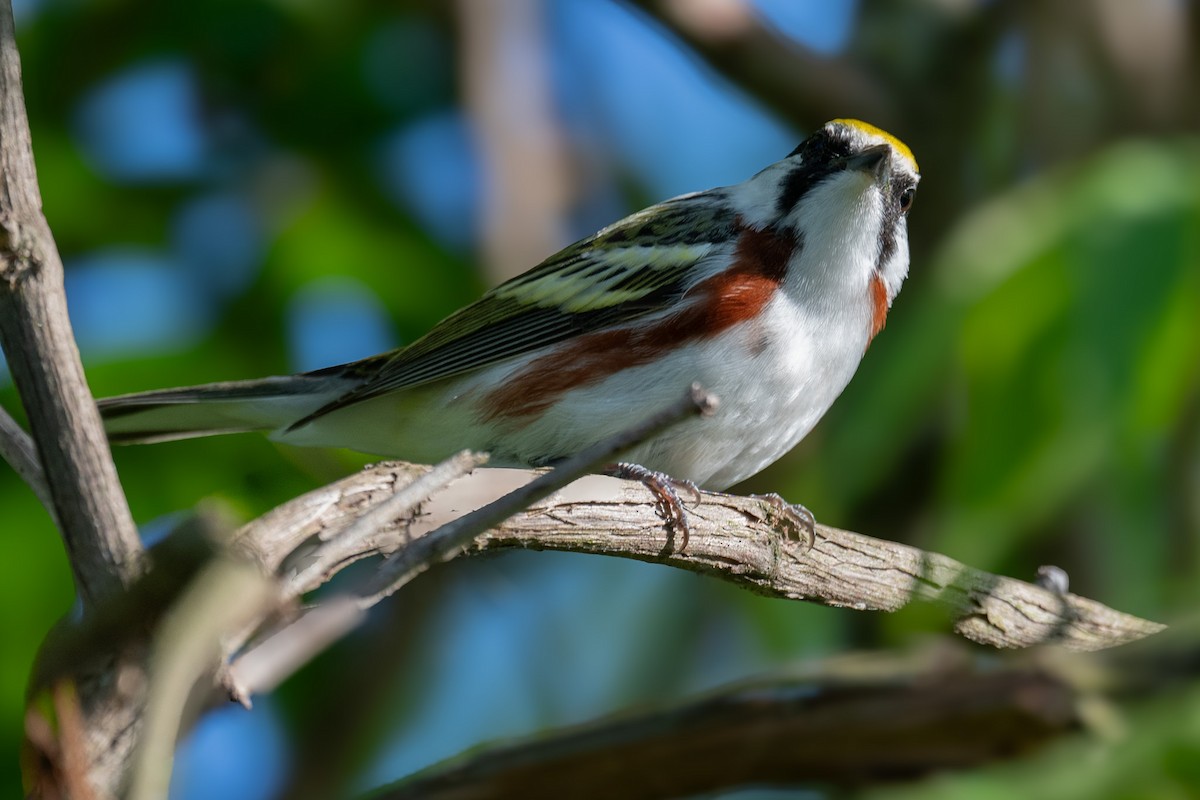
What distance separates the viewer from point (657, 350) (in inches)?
150

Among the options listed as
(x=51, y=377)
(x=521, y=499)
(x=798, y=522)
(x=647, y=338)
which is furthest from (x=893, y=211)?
(x=51, y=377)

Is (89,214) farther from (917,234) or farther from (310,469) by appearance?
(917,234)

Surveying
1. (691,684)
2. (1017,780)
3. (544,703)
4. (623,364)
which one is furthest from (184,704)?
(691,684)

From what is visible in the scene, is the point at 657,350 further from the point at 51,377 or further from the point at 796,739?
the point at 51,377

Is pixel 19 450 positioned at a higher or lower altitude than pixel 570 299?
lower

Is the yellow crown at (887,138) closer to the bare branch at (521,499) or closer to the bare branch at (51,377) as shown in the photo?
the bare branch at (521,499)

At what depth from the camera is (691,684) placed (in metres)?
5.86

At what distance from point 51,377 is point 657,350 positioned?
7.88 feet

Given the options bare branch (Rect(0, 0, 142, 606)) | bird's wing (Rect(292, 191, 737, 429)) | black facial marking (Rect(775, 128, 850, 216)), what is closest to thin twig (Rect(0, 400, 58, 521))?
bare branch (Rect(0, 0, 142, 606))

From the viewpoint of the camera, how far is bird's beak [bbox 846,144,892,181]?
401 centimetres

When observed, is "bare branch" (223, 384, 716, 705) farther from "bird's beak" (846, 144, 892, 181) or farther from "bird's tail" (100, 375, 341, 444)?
"bird's beak" (846, 144, 892, 181)

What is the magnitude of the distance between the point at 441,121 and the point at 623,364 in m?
2.75

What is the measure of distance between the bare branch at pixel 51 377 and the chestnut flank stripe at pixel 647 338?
232 centimetres

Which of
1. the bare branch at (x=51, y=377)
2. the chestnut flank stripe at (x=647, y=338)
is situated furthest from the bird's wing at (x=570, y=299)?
the bare branch at (x=51, y=377)
